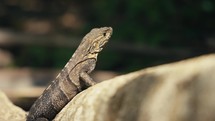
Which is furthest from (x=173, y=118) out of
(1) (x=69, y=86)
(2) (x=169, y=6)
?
(2) (x=169, y=6)

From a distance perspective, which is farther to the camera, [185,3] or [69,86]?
[185,3]

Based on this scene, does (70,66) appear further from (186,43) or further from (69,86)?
(186,43)

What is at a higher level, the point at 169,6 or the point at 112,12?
the point at 112,12

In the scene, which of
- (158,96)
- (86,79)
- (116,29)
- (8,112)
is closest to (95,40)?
(86,79)

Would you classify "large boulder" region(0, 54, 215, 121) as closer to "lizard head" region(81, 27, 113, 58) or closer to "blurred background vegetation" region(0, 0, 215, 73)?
"lizard head" region(81, 27, 113, 58)

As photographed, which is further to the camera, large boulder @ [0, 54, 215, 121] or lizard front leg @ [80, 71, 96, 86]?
lizard front leg @ [80, 71, 96, 86]

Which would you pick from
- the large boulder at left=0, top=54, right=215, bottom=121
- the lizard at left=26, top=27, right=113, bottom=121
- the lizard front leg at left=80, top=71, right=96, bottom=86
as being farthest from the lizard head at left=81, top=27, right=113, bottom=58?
the large boulder at left=0, top=54, right=215, bottom=121
